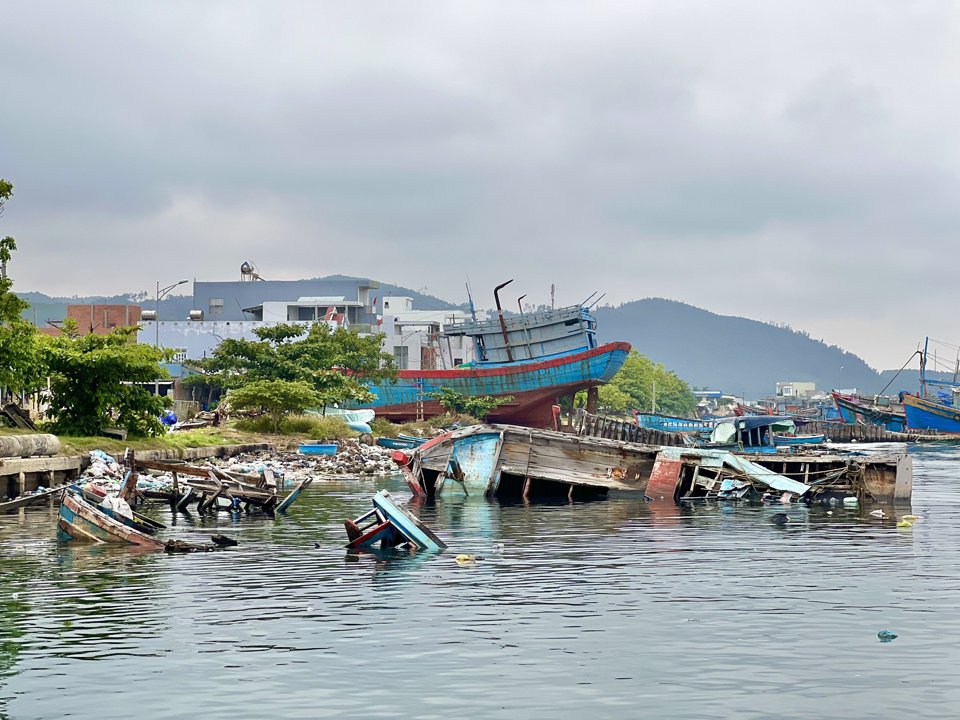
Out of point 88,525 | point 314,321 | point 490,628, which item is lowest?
point 490,628

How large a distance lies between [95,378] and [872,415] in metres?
114

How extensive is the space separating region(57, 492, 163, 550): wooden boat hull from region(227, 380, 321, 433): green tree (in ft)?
139

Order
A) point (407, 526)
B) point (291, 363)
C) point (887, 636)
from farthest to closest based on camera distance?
point (291, 363) < point (407, 526) < point (887, 636)

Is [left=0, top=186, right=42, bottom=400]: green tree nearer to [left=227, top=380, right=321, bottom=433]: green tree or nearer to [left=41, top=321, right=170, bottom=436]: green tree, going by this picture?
[left=41, top=321, right=170, bottom=436]: green tree

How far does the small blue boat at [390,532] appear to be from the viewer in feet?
98.8

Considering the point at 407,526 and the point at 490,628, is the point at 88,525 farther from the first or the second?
the point at 490,628

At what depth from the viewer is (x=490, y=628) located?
2039 centimetres

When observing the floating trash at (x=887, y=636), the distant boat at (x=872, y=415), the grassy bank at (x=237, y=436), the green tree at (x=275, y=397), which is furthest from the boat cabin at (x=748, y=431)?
the floating trash at (x=887, y=636)

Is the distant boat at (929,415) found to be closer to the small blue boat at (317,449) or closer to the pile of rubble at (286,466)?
the pile of rubble at (286,466)

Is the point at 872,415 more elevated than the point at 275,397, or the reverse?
the point at 872,415

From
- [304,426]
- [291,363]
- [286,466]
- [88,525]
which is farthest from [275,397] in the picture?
[88,525]

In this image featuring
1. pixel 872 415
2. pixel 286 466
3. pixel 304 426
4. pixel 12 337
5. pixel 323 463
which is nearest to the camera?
pixel 12 337

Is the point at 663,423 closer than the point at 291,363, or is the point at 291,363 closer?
the point at 291,363

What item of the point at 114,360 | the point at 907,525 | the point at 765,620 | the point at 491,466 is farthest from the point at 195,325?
the point at 765,620
